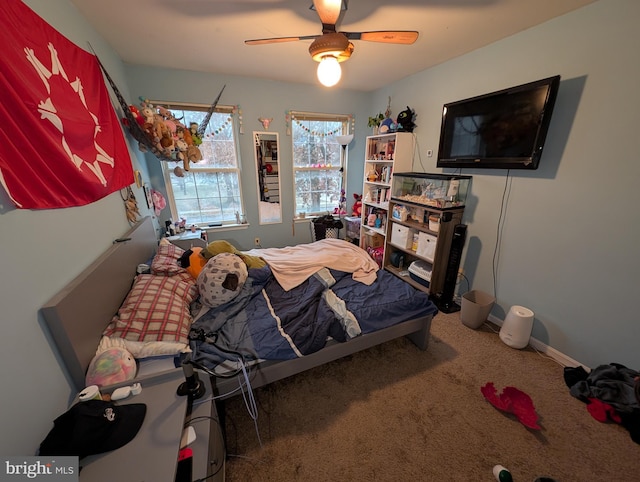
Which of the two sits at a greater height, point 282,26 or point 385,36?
point 282,26

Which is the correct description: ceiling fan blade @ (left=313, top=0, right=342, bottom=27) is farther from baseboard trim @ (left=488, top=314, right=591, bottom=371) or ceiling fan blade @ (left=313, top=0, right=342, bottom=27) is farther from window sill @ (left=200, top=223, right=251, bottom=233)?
baseboard trim @ (left=488, top=314, right=591, bottom=371)

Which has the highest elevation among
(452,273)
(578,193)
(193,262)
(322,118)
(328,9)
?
(328,9)

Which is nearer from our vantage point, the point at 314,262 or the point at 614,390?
the point at 614,390

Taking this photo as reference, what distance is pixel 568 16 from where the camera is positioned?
166cm

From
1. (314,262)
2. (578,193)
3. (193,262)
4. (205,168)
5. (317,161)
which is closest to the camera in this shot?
(578,193)

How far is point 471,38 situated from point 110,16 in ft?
9.11

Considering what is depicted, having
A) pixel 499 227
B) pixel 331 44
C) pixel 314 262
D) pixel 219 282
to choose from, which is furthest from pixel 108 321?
pixel 499 227

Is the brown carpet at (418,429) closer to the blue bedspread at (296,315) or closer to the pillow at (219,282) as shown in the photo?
the blue bedspread at (296,315)

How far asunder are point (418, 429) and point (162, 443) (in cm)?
136

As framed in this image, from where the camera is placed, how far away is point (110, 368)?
112 centimetres

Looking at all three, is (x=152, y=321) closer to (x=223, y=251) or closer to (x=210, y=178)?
(x=223, y=251)

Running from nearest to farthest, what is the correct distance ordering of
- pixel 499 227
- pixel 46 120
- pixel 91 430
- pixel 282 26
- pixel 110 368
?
pixel 91 430 → pixel 46 120 → pixel 110 368 → pixel 282 26 → pixel 499 227

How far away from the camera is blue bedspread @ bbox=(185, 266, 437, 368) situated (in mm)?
1470

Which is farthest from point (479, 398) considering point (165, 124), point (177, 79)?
point (177, 79)
